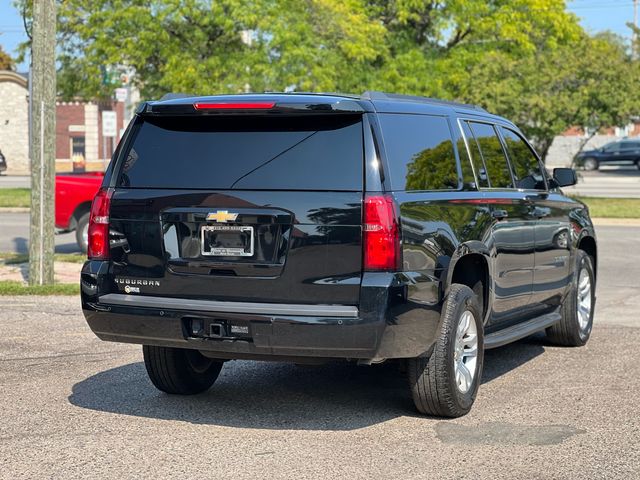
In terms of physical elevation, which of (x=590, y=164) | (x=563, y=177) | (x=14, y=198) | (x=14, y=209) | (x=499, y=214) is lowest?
(x=14, y=209)

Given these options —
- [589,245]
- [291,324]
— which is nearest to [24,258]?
[589,245]

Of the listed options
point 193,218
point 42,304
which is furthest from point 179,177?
point 42,304

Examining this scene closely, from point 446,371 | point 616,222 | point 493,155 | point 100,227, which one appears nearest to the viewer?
point 446,371

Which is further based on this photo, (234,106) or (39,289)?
(39,289)

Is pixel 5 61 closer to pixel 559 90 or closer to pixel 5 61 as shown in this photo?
pixel 5 61

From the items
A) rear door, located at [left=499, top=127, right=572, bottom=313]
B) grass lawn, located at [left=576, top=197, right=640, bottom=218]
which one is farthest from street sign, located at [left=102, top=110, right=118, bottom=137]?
rear door, located at [left=499, top=127, right=572, bottom=313]

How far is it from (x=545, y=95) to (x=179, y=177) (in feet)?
85.9

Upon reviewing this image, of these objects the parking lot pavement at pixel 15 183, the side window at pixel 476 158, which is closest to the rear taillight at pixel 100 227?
the side window at pixel 476 158

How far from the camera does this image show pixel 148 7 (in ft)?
104

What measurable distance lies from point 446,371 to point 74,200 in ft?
38.9

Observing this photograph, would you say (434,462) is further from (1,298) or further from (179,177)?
(1,298)

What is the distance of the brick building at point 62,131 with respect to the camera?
2571 inches

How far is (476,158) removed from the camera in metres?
7.60

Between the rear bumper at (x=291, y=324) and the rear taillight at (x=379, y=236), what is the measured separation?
7 centimetres
